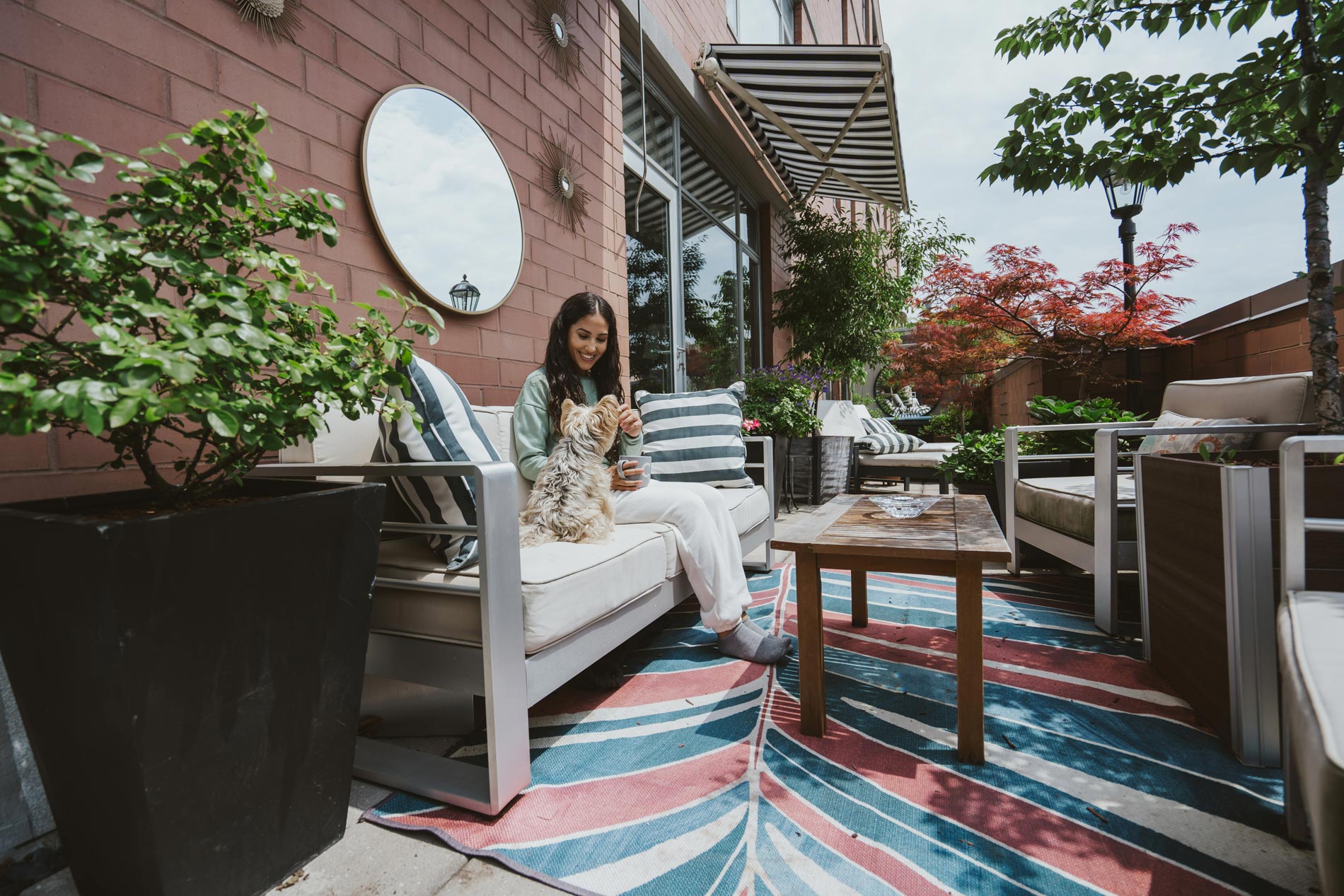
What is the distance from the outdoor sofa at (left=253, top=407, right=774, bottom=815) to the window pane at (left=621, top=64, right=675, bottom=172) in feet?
11.1

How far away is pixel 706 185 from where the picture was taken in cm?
596

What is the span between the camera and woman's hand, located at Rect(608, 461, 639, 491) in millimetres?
2143

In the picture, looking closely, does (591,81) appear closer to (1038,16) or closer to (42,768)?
(1038,16)

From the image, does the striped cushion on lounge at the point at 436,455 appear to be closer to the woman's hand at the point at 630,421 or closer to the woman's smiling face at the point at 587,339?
the woman's hand at the point at 630,421

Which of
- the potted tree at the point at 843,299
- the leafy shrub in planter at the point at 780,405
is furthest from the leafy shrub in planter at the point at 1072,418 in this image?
the potted tree at the point at 843,299

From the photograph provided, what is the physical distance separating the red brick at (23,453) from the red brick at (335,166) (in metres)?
1.06

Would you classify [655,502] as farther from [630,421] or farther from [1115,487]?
[1115,487]

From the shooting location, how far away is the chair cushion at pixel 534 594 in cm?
135

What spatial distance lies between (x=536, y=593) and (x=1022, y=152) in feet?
6.16

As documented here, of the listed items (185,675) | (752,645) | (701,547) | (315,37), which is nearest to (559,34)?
(315,37)

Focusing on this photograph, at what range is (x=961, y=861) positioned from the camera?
3.70 ft

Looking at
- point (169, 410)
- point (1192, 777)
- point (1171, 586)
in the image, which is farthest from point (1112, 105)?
point (169, 410)

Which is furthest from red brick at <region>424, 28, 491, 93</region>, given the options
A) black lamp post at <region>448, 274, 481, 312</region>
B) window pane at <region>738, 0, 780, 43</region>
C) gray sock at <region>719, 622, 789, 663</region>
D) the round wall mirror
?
window pane at <region>738, 0, 780, 43</region>

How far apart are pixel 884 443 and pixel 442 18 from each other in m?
4.71
